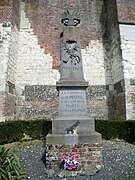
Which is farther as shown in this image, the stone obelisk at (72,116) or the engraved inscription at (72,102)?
the engraved inscription at (72,102)

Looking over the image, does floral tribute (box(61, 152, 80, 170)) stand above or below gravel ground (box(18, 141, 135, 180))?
above

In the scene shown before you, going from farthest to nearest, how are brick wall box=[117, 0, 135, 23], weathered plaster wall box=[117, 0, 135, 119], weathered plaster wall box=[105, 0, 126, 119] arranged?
brick wall box=[117, 0, 135, 23]
weathered plaster wall box=[105, 0, 126, 119]
weathered plaster wall box=[117, 0, 135, 119]

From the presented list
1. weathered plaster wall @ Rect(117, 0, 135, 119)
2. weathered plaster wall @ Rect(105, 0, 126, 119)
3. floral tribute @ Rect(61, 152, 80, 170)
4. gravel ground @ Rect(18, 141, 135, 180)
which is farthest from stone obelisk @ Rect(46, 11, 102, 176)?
weathered plaster wall @ Rect(105, 0, 126, 119)

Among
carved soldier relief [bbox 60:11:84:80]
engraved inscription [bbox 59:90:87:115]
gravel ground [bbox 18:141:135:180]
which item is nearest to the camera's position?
gravel ground [bbox 18:141:135:180]

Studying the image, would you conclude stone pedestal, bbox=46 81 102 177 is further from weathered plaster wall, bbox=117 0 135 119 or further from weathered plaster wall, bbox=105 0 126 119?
weathered plaster wall, bbox=105 0 126 119

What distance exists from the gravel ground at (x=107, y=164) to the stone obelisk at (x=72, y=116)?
1.04ft

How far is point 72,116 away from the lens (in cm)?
491

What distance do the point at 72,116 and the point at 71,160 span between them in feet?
4.00

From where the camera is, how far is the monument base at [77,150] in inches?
163

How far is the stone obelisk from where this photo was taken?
4254 millimetres

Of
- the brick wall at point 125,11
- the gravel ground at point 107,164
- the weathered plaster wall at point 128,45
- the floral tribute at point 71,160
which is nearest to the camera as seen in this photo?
the gravel ground at point 107,164

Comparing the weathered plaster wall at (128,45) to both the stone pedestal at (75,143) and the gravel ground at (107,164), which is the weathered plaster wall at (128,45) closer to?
the gravel ground at (107,164)

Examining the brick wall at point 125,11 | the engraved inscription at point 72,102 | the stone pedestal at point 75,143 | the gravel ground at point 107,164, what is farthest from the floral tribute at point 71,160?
the brick wall at point 125,11

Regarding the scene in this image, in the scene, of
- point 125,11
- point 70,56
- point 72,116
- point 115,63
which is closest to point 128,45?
point 115,63
